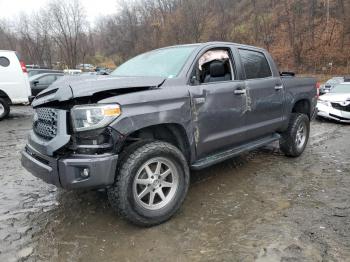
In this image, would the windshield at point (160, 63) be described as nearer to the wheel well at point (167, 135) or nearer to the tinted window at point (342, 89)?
the wheel well at point (167, 135)

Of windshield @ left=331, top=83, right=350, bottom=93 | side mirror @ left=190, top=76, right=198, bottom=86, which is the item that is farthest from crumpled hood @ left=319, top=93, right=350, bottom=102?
side mirror @ left=190, top=76, right=198, bottom=86

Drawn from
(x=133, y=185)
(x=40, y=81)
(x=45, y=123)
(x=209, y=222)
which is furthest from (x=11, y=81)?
(x=209, y=222)

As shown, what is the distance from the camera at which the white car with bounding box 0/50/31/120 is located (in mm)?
10891

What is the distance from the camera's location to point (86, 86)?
11.0ft

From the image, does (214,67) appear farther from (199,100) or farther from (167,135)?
(167,135)

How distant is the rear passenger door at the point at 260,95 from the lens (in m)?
4.82

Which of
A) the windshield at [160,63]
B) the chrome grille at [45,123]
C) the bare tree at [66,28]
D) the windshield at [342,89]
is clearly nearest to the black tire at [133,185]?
the chrome grille at [45,123]

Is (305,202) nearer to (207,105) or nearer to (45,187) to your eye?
(207,105)

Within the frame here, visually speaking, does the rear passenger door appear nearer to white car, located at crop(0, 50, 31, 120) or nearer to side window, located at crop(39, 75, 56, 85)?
white car, located at crop(0, 50, 31, 120)

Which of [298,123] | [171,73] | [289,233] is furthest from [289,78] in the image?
[289,233]

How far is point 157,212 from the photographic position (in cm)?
360

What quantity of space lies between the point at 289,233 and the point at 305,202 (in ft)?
2.93

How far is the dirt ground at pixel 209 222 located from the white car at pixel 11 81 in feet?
20.4

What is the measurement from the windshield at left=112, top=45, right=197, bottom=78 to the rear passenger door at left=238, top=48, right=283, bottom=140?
96 cm
